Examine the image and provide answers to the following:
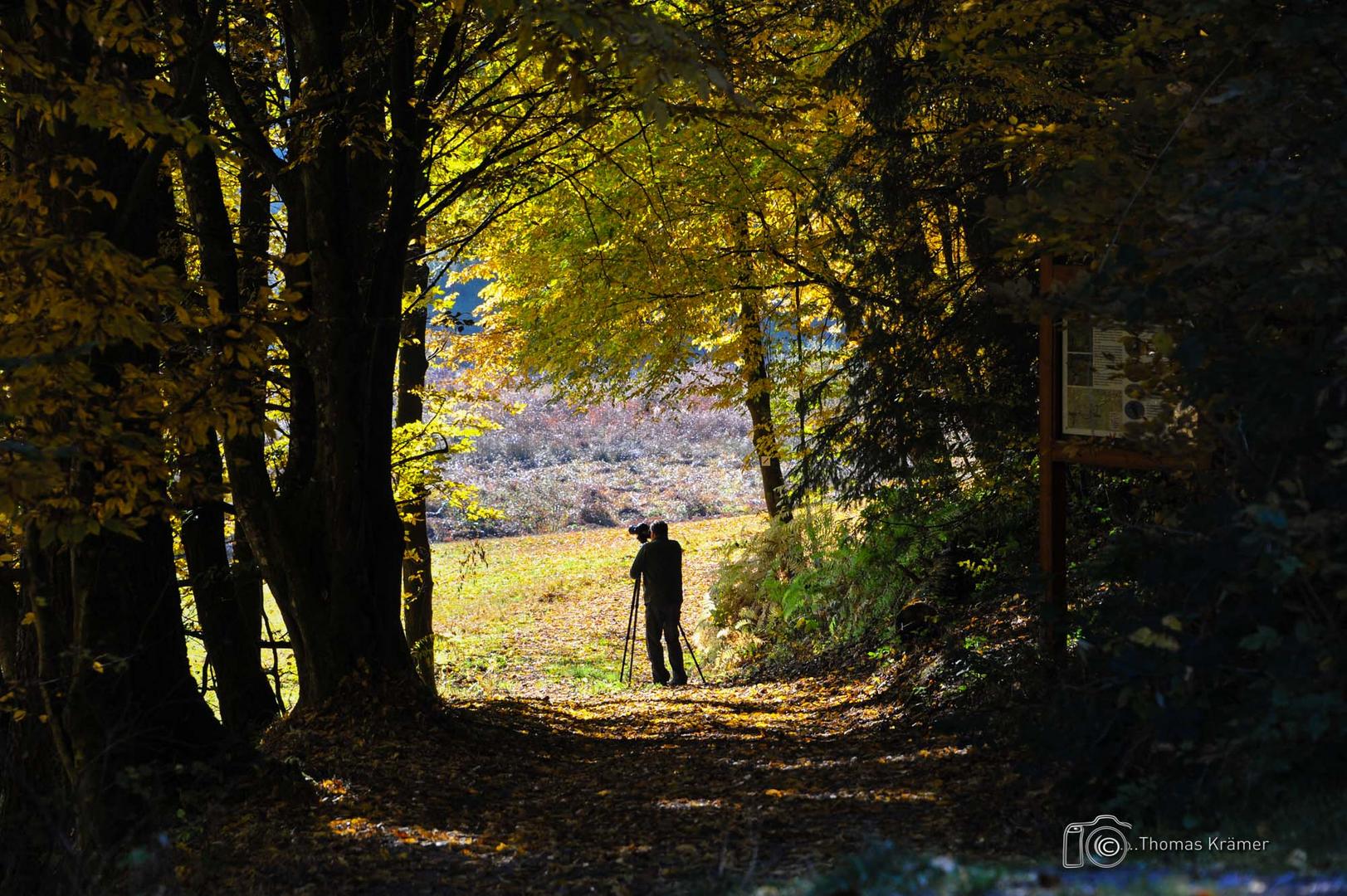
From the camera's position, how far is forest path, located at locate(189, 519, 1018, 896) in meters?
5.05

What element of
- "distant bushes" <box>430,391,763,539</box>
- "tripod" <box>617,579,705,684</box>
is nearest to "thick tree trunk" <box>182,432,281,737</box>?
"tripod" <box>617,579,705,684</box>

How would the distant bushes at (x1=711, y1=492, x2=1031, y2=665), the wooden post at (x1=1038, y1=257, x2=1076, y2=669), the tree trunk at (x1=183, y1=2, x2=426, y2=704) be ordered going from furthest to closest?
the distant bushes at (x1=711, y1=492, x2=1031, y2=665)
the tree trunk at (x1=183, y1=2, x2=426, y2=704)
the wooden post at (x1=1038, y1=257, x2=1076, y2=669)

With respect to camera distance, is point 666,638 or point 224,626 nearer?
point 224,626

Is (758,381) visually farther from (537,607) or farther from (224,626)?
(537,607)

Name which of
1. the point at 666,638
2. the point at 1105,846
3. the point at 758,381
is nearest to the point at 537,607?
the point at 666,638

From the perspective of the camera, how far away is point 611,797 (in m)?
6.78

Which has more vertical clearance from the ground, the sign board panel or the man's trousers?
the sign board panel

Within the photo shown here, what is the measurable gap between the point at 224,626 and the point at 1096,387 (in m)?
6.49

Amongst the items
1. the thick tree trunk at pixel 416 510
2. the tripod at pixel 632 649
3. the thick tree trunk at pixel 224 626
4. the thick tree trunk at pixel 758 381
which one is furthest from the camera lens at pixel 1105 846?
the tripod at pixel 632 649

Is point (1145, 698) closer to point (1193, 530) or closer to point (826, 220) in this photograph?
point (1193, 530)

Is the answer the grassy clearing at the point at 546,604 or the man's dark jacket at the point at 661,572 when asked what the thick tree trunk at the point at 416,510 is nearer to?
the grassy clearing at the point at 546,604

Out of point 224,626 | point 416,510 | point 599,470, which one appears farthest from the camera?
point 599,470

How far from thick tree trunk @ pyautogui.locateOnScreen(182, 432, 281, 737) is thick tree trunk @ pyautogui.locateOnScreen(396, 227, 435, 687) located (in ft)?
8.45

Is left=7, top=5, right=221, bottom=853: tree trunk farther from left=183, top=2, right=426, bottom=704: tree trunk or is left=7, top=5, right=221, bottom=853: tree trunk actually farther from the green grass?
the green grass
